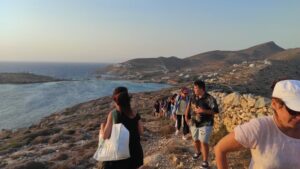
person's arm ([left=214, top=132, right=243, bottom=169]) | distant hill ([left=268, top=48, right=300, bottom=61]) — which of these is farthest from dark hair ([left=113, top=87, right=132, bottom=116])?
distant hill ([left=268, top=48, right=300, bottom=61])

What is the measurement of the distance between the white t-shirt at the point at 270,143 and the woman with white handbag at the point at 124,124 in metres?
2.47

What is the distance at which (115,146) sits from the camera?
5.02m

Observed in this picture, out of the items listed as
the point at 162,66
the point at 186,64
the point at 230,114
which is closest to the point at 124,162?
the point at 230,114

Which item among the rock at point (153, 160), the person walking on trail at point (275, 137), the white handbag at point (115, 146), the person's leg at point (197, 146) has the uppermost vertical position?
the person walking on trail at point (275, 137)

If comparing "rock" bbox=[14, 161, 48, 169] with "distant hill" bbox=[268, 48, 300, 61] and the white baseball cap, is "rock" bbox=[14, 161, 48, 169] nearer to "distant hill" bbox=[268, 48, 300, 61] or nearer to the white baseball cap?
the white baseball cap

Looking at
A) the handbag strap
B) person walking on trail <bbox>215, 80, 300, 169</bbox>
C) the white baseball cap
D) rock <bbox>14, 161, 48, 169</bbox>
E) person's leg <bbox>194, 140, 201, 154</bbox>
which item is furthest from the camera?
rock <bbox>14, 161, 48, 169</bbox>

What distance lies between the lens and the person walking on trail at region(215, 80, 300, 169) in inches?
108

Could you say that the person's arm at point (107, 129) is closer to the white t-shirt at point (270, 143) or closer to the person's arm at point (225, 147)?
Result: the person's arm at point (225, 147)

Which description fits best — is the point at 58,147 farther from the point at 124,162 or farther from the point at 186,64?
the point at 186,64

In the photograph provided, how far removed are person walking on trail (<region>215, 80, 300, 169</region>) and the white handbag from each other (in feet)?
7.73

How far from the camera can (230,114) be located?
12258mm

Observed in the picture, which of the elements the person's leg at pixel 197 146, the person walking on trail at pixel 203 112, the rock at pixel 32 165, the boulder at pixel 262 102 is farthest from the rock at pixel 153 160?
the rock at pixel 32 165

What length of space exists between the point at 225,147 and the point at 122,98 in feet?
7.93

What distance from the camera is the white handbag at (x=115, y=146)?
198 inches
